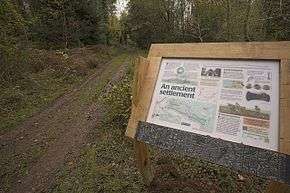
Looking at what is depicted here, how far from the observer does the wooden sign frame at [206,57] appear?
270 cm

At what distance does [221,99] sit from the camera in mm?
3100

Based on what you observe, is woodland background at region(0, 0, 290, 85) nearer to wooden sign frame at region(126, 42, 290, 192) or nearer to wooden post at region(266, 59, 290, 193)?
wooden sign frame at region(126, 42, 290, 192)

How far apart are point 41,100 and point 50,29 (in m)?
12.4

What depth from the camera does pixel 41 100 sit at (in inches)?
373

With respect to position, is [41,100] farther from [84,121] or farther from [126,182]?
[126,182]

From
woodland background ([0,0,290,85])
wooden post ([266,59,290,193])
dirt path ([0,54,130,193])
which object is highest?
woodland background ([0,0,290,85])

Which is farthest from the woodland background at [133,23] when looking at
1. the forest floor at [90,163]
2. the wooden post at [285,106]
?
the wooden post at [285,106]

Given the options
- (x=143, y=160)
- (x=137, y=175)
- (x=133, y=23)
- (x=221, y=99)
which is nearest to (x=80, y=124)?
(x=137, y=175)

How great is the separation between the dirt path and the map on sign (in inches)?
106

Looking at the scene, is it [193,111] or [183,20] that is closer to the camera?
[193,111]

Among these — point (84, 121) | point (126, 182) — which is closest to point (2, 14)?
point (84, 121)

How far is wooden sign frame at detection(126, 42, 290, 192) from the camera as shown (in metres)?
2.70

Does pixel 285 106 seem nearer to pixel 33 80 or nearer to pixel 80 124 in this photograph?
pixel 80 124

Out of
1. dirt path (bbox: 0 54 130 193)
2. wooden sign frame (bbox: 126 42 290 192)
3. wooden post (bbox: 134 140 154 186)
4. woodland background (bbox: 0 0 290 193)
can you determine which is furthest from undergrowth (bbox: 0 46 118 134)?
wooden sign frame (bbox: 126 42 290 192)
